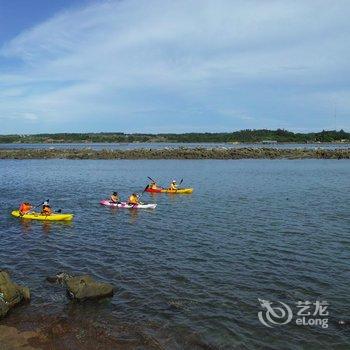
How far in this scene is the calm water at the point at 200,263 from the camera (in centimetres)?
1434

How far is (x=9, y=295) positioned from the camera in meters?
15.7

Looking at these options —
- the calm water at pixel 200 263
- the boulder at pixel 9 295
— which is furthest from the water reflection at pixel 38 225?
the boulder at pixel 9 295

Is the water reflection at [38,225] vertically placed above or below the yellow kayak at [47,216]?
below

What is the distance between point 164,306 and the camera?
15.9 meters

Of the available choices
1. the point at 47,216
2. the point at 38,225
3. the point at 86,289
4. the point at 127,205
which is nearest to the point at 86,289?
the point at 86,289

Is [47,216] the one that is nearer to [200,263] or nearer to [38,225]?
[38,225]

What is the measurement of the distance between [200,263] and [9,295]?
27.7 feet

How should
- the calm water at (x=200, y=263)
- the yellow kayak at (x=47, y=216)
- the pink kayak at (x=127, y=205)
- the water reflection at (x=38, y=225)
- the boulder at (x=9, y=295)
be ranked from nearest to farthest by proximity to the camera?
the calm water at (x=200, y=263) → the boulder at (x=9, y=295) → the water reflection at (x=38, y=225) → the yellow kayak at (x=47, y=216) → the pink kayak at (x=127, y=205)

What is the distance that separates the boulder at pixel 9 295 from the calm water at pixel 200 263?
1.28 ft

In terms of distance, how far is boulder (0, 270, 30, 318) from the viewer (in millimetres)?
15227

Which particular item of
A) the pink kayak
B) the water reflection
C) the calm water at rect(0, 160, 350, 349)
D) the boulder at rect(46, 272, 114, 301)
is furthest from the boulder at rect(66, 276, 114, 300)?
the pink kayak

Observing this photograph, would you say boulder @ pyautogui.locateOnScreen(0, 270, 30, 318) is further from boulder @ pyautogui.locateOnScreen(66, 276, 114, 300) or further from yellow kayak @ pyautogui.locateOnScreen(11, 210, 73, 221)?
yellow kayak @ pyautogui.locateOnScreen(11, 210, 73, 221)

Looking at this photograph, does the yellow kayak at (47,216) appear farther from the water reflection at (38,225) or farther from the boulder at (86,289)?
the boulder at (86,289)

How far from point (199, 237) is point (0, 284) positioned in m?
12.5
